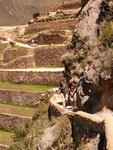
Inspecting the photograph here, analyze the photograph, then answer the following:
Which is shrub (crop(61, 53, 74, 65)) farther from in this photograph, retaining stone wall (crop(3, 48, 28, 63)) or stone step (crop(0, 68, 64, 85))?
retaining stone wall (crop(3, 48, 28, 63))

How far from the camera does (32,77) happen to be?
98.9ft

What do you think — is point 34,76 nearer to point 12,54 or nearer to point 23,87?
point 23,87

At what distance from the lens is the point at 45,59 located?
3241 centimetres

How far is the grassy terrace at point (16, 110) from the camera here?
2695 cm

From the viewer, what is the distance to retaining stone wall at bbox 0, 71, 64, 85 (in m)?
28.4

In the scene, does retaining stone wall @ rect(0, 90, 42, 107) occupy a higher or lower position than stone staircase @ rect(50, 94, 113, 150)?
lower

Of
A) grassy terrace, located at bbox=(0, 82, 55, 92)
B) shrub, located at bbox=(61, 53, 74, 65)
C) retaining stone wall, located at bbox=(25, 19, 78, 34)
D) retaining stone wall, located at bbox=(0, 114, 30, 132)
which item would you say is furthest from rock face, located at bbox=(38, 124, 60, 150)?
retaining stone wall, located at bbox=(25, 19, 78, 34)

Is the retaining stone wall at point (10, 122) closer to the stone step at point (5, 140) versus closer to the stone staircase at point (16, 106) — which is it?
the stone staircase at point (16, 106)

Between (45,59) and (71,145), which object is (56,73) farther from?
(71,145)

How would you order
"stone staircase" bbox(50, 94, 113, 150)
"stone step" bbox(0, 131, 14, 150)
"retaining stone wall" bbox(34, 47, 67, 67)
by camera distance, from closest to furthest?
"stone staircase" bbox(50, 94, 113, 150)
"stone step" bbox(0, 131, 14, 150)
"retaining stone wall" bbox(34, 47, 67, 67)

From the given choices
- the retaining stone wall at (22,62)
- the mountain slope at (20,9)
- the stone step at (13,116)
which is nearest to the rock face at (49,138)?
the stone step at (13,116)

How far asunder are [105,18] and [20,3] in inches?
3477

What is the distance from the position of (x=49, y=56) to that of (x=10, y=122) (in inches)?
248

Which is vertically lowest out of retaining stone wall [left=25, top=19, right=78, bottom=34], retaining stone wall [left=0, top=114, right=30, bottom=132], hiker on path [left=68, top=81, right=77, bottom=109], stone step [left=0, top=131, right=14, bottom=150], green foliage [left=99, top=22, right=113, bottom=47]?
stone step [left=0, top=131, right=14, bottom=150]
